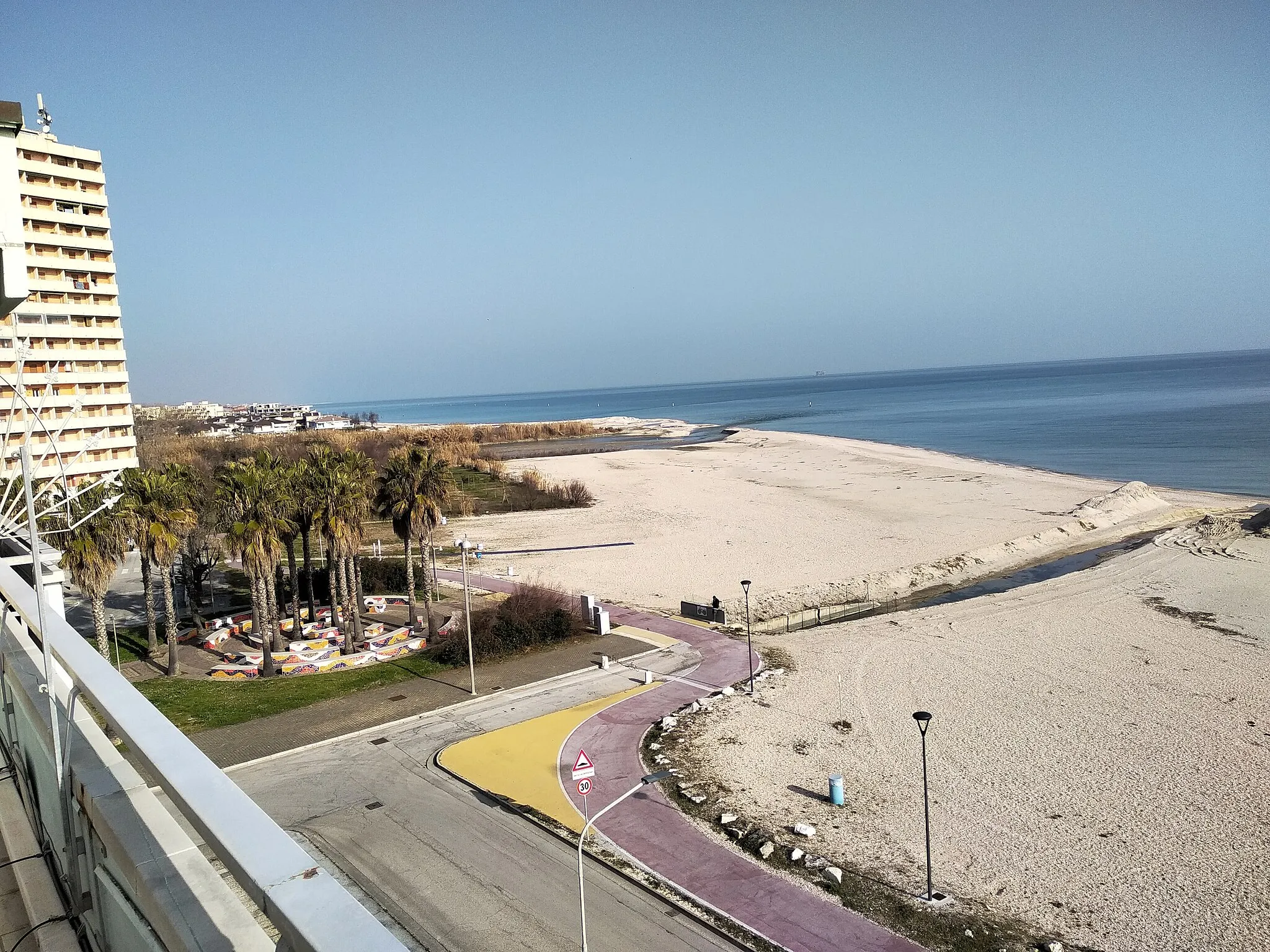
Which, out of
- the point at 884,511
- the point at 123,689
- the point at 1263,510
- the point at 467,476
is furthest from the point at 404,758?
the point at 467,476

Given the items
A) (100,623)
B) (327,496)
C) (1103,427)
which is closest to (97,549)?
(100,623)

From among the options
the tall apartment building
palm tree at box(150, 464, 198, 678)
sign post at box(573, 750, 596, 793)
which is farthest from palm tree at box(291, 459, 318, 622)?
the tall apartment building

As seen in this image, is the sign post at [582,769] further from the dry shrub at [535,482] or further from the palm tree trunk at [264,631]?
the dry shrub at [535,482]

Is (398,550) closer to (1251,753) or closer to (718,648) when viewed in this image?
(718,648)

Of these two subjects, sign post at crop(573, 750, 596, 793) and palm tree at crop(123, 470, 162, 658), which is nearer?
sign post at crop(573, 750, 596, 793)

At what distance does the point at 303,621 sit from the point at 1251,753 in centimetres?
3134

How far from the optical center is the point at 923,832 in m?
17.3

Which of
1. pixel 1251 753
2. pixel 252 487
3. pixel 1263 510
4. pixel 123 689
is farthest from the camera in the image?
pixel 1263 510

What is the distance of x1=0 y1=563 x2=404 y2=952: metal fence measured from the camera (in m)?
1.94

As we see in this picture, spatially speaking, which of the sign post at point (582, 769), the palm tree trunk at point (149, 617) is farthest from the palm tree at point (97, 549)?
the sign post at point (582, 769)

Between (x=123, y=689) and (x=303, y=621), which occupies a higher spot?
(x=123, y=689)

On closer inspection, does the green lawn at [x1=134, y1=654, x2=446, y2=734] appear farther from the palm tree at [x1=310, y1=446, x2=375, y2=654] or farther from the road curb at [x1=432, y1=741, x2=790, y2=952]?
the road curb at [x1=432, y1=741, x2=790, y2=952]

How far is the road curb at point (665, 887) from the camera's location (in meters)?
14.0

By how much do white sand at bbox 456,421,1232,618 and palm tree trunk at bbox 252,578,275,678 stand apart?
47.2 ft
